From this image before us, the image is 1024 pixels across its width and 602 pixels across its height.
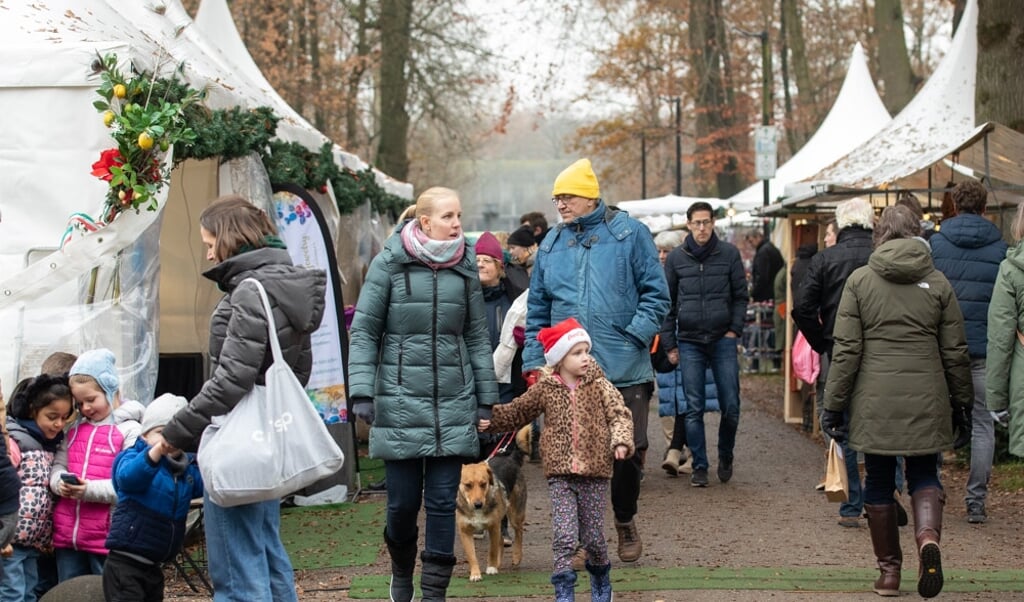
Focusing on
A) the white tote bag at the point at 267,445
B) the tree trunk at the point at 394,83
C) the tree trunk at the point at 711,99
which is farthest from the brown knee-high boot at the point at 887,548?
the tree trunk at the point at 711,99

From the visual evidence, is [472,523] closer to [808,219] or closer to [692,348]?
[692,348]

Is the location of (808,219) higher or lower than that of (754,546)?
higher

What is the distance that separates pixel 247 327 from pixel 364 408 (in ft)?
3.38

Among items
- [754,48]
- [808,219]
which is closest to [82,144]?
[808,219]

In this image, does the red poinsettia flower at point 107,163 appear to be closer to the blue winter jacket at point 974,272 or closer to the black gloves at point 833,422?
the black gloves at point 833,422

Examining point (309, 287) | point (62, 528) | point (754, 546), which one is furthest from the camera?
point (754, 546)

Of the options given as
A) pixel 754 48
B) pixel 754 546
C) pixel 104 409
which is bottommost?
pixel 754 546

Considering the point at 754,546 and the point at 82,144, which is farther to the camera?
the point at 754,546

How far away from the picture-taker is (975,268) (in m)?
8.79

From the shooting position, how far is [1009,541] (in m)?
8.48

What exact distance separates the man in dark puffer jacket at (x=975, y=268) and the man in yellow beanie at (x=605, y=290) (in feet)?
8.06

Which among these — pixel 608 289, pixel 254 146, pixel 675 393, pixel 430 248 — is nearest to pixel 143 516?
pixel 430 248

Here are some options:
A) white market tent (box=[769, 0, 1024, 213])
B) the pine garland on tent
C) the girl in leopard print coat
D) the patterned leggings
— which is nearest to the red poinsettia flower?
the pine garland on tent

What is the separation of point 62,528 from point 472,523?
7.35ft
